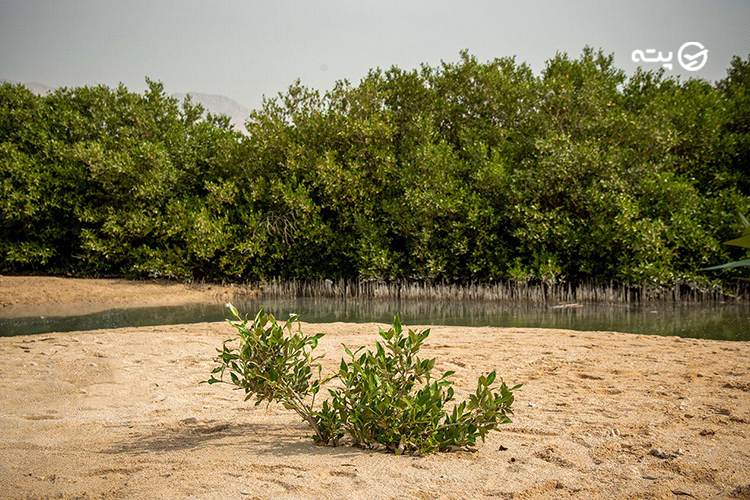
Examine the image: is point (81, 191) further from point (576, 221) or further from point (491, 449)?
point (491, 449)

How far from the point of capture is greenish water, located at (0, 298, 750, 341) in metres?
10.9

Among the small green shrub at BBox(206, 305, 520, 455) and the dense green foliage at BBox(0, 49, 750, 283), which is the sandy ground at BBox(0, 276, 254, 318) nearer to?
the dense green foliage at BBox(0, 49, 750, 283)

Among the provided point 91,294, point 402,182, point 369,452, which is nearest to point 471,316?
point 402,182

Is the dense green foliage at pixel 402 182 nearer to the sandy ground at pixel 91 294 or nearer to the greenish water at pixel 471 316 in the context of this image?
the sandy ground at pixel 91 294

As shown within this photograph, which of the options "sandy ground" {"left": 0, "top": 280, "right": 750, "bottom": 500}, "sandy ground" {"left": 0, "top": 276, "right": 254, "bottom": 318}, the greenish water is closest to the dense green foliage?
"sandy ground" {"left": 0, "top": 276, "right": 254, "bottom": 318}

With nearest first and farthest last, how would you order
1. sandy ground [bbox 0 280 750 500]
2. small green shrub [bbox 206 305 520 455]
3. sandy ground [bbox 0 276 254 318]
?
sandy ground [bbox 0 280 750 500]
small green shrub [bbox 206 305 520 455]
sandy ground [bbox 0 276 254 318]

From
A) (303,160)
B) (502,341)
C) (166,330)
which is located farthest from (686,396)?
(303,160)

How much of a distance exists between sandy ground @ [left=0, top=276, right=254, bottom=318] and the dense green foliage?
0.66 meters

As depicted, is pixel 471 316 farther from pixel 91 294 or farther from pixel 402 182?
pixel 91 294

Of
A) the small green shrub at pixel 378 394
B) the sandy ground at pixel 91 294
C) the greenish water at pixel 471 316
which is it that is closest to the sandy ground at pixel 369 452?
the small green shrub at pixel 378 394

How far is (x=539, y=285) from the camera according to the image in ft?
51.3

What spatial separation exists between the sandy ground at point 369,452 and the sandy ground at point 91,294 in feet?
26.1

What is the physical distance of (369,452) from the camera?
11.9ft

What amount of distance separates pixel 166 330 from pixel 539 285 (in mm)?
9973
